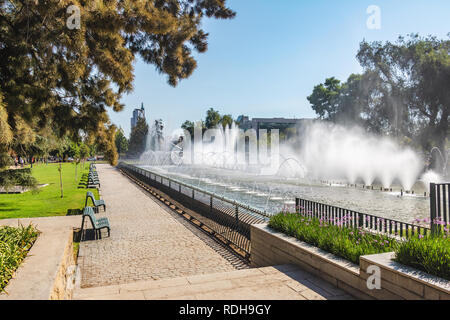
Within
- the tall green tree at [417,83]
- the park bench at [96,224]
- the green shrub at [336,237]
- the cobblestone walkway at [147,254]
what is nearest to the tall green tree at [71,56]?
the park bench at [96,224]

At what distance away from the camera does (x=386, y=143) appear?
43406 mm

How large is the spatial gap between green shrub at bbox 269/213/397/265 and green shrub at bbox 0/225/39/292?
3.97 meters

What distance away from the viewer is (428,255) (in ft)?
11.9

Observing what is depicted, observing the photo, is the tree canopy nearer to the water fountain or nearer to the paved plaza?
the water fountain

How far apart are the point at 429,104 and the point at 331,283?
1681 inches

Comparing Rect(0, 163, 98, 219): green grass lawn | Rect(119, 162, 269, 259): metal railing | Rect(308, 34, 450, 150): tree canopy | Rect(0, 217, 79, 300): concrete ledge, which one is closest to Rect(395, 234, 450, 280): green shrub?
Rect(119, 162, 269, 259): metal railing

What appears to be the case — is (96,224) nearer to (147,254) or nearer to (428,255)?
A: (147,254)

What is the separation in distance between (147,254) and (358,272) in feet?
17.3

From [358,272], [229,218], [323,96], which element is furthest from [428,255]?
[323,96]

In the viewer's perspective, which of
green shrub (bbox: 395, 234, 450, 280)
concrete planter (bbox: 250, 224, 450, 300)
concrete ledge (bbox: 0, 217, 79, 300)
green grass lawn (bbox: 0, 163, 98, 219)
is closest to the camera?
concrete planter (bbox: 250, 224, 450, 300)

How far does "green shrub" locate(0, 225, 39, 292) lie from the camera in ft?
13.7

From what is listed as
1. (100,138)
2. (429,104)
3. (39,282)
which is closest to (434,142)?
(429,104)
